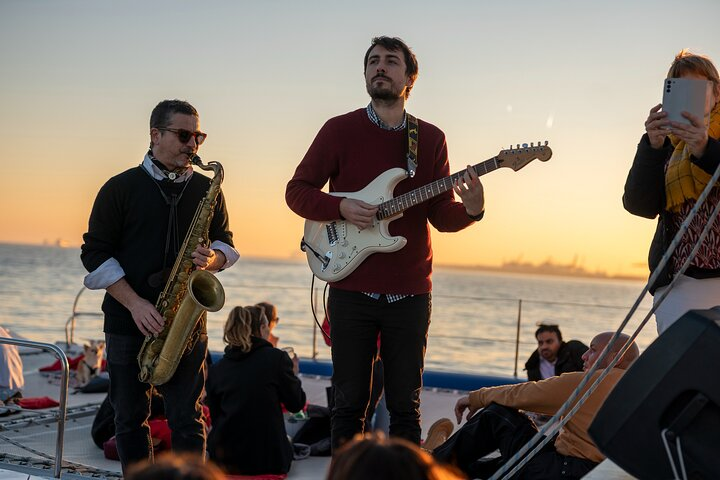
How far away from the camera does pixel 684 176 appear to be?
3027 mm

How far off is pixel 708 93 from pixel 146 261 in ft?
7.20

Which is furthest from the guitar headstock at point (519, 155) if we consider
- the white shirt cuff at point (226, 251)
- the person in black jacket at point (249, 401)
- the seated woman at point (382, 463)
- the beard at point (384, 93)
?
the seated woman at point (382, 463)

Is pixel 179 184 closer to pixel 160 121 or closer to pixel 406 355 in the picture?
pixel 160 121

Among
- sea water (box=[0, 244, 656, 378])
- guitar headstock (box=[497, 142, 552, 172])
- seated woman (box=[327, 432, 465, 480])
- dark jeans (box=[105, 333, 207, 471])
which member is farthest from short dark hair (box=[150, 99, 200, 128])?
sea water (box=[0, 244, 656, 378])

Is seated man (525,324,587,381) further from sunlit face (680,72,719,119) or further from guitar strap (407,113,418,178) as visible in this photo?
sunlit face (680,72,719,119)

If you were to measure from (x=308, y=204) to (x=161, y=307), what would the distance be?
0.74 m

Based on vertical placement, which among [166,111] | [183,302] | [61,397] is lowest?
[61,397]

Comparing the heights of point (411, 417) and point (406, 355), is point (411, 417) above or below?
below

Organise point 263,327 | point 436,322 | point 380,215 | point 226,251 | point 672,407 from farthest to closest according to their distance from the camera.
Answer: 1. point 436,322
2. point 263,327
3. point 226,251
4. point 380,215
5. point 672,407

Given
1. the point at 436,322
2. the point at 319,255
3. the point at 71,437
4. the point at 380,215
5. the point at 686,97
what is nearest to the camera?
the point at 686,97

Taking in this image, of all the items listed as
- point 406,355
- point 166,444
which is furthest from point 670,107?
point 166,444

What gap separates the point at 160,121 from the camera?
3623 mm

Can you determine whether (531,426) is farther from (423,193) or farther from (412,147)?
(412,147)

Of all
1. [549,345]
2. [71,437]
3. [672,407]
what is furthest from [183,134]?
[549,345]
